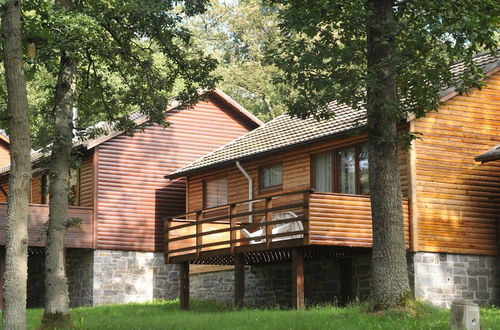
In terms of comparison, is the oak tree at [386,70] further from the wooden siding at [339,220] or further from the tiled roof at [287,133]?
the tiled roof at [287,133]

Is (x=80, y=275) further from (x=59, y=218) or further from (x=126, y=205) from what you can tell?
(x=59, y=218)

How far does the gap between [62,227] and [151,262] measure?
13954 millimetres

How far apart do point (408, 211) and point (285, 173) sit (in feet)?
17.5

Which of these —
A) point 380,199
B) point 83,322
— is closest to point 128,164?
point 83,322

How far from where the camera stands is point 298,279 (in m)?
23.1

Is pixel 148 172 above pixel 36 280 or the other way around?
above

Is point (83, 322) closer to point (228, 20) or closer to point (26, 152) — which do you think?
point (26, 152)

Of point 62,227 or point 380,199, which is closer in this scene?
point 380,199

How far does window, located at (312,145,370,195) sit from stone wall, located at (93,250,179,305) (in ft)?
29.4

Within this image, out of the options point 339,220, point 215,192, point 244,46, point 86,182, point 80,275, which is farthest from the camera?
point 244,46

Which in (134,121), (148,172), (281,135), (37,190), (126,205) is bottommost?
(126,205)

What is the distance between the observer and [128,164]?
3416 centimetres

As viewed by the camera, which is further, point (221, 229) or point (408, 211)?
point (221, 229)

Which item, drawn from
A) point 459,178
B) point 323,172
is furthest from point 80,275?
point 459,178
